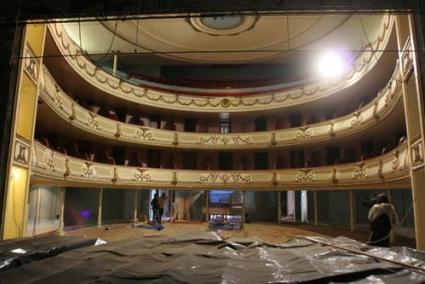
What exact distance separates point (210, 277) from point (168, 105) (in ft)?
53.5

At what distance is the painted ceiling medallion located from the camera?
55.5 ft

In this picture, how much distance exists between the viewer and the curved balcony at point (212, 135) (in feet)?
34.9

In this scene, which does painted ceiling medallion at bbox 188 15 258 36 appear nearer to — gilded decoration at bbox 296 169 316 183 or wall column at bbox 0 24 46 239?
gilded decoration at bbox 296 169 316 183

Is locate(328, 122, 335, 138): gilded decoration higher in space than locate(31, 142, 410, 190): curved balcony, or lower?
higher

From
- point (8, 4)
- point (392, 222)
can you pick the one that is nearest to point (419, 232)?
point (392, 222)

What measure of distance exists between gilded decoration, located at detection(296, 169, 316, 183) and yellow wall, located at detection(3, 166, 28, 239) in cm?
1251

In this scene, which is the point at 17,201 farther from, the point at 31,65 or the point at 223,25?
the point at 223,25

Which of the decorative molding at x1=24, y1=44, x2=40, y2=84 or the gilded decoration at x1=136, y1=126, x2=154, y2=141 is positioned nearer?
the decorative molding at x1=24, y1=44, x2=40, y2=84

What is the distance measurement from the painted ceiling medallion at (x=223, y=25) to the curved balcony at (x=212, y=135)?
5.47 m

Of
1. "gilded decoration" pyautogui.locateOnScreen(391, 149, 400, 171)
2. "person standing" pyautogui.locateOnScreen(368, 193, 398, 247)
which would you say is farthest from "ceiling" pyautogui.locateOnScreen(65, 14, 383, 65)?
"person standing" pyautogui.locateOnScreen(368, 193, 398, 247)

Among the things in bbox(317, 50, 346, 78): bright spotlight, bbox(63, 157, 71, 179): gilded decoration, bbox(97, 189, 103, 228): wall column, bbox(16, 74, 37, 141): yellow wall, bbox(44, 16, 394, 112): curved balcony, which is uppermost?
bbox(317, 50, 346, 78): bright spotlight

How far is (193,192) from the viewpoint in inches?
791

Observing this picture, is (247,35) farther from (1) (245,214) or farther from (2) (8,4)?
(2) (8,4)

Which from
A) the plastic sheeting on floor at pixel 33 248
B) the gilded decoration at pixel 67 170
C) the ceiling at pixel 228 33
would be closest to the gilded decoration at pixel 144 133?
the ceiling at pixel 228 33
